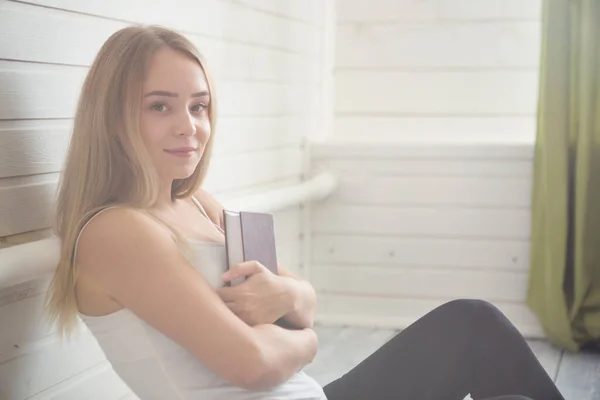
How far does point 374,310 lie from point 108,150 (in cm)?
193

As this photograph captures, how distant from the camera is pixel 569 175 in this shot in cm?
260

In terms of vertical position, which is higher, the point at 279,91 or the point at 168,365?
the point at 279,91

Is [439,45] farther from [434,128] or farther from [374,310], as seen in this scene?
[374,310]

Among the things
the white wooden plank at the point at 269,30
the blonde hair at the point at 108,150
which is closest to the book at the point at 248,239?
the blonde hair at the point at 108,150

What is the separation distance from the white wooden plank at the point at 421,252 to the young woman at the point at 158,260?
1591 millimetres

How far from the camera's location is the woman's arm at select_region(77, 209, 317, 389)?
1.12m

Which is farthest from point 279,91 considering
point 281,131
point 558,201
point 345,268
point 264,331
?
point 264,331

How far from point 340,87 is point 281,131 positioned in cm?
48

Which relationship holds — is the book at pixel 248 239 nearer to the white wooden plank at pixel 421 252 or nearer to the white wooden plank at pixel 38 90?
the white wooden plank at pixel 38 90

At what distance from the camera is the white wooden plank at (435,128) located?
9.48 ft

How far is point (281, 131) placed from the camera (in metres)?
2.67

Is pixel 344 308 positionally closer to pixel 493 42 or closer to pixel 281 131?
pixel 281 131

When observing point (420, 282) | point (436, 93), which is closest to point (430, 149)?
point (436, 93)

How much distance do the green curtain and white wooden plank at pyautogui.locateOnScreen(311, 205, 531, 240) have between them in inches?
4.6
